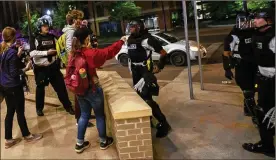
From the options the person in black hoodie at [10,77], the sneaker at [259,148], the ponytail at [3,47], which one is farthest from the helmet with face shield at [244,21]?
the ponytail at [3,47]

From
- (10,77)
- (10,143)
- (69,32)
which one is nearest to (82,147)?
(10,143)

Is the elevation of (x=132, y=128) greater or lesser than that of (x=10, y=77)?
lesser

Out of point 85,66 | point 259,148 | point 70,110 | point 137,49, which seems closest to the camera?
point 85,66

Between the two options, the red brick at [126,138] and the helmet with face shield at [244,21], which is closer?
the red brick at [126,138]

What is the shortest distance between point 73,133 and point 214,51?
11291 millimetres

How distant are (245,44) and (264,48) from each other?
3.90ft

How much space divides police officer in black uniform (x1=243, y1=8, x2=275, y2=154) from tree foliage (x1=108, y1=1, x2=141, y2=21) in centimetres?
2574

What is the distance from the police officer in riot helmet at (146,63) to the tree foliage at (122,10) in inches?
968

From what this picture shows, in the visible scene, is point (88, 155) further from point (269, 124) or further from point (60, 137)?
point (269, 124)

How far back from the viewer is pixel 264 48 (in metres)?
3.60

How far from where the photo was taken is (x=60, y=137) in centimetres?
488

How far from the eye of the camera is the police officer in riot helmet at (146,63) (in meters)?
4.70

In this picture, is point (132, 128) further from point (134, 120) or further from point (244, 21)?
point (244, 21)

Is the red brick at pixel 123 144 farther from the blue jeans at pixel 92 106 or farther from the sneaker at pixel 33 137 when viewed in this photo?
the sneaker at pixel 33 137
